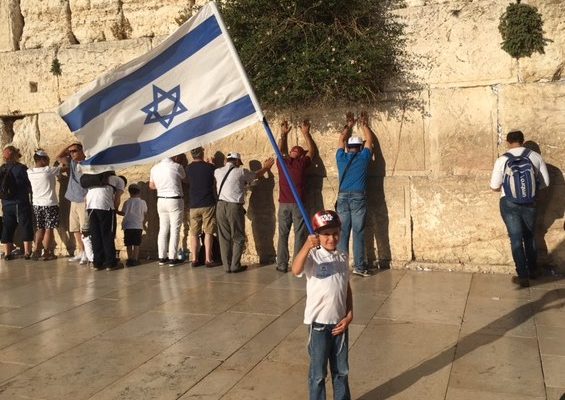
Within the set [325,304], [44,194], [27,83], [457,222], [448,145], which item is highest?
[27,83]

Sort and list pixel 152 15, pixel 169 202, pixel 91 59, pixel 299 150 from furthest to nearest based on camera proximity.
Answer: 1. pixel 91 59
2. pixel 152 15
3. pixel 169 202
4. pixel 299 150

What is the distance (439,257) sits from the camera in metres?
7.50

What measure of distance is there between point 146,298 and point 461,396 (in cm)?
390

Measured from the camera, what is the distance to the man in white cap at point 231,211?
7.75 m

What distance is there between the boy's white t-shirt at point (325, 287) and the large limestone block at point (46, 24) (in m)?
7.69

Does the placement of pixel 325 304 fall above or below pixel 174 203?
below

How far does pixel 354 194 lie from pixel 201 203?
219 cm

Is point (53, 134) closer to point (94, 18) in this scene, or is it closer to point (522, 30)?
point (94, 18)

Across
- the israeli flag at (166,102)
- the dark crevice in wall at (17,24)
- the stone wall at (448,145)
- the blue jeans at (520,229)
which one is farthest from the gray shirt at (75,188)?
the blue jeans at (520,229)

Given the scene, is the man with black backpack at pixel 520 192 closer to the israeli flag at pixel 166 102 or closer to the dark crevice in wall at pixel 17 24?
the israeli flag at pixel 166 102

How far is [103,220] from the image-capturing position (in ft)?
26.6

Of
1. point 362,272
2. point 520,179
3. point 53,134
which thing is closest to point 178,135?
point 362,272

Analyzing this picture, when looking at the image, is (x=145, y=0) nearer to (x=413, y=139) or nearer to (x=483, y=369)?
(x=413, y=139)

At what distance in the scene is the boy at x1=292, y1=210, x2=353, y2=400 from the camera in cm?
356
